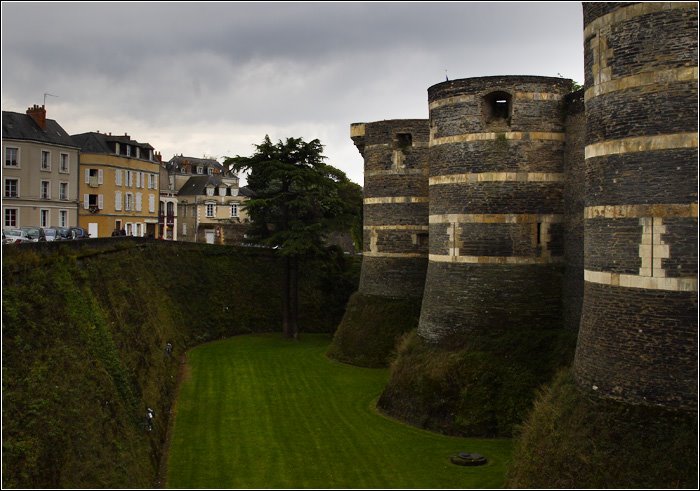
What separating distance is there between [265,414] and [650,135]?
16305mm

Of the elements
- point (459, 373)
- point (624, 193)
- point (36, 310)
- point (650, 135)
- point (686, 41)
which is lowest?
point (459, 373)

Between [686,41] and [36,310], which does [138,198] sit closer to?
[36,310]

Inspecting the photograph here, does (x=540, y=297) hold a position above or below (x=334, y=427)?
above

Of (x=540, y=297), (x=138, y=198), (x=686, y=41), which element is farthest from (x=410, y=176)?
(x=138, y=198)

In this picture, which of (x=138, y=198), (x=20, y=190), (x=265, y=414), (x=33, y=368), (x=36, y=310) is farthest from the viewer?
(x=138, y=198)

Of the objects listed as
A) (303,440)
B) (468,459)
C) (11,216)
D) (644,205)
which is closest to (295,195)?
(303,440)

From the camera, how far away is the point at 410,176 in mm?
32812

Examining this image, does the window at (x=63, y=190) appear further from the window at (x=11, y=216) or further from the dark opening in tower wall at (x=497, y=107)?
the dark opening in tower wall at (x=497, y=107)

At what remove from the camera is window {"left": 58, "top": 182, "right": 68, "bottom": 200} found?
5041 cm

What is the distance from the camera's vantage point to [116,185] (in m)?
56.8

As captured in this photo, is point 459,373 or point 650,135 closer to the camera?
point 650,135

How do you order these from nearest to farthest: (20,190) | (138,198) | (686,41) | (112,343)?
(686,41) < (112,343) < (20,190) < (138,198)

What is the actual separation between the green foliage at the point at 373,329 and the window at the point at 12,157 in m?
26.6

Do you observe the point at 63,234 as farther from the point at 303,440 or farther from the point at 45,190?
the point at 303,440
